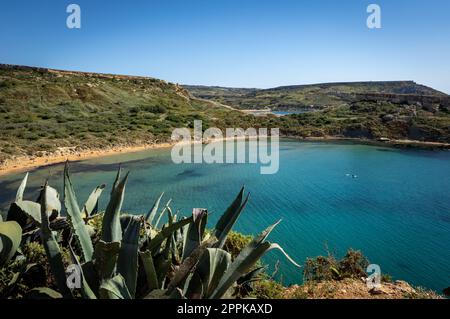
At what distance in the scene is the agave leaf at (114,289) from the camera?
2189 millimetres

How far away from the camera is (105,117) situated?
44.9 meters

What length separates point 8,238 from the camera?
285 cm

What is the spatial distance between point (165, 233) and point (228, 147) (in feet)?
119

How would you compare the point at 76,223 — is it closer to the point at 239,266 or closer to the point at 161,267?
the point at 161,267

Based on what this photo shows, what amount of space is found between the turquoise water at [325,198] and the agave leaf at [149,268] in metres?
3.41

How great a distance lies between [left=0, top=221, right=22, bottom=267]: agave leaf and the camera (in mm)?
2811

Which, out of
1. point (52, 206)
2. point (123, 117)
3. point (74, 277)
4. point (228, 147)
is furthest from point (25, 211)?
point (123, 117)

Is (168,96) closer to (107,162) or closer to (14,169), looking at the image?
(107,162)

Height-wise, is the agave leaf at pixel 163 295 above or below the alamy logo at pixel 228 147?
above

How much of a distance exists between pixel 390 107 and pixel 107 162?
4775 centimetres

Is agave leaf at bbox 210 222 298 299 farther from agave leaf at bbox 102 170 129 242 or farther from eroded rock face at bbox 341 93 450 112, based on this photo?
eroded rock face at bbox 341 93 450 112

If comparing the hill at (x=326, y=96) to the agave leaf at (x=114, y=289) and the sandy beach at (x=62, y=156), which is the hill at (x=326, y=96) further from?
the agave leaf at (x=114, y=289)

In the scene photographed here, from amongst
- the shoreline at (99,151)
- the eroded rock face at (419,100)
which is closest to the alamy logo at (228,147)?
the shoreline at (99,151)
